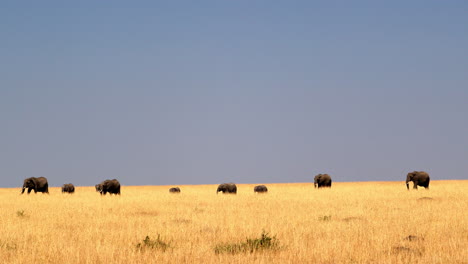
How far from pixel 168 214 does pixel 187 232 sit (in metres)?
7.10

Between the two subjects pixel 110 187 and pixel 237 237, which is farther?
pixel 110 187

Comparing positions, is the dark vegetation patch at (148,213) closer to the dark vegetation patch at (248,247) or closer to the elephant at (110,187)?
the dark vegetation patch at (248,247)

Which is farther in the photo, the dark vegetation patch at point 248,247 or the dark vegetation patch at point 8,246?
the dark vegetation patch at point 8,246

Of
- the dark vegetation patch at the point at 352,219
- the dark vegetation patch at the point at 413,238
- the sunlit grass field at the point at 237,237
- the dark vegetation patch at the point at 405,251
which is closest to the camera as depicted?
the sunlit grass field at the point at 237,237

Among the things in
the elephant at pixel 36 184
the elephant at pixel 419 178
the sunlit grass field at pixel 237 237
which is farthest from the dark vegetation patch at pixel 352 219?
the elephant at pixel 36 184

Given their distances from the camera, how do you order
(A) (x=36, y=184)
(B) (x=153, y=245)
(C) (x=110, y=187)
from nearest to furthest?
(B) (x=153, y=245) → (C) (x=110, y=187) → (A) (x=36, y=184)

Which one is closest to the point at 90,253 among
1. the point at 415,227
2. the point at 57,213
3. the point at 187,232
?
the point at 187,232

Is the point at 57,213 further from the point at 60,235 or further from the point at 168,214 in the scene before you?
the point at 60,235

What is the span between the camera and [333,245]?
13.1 meters

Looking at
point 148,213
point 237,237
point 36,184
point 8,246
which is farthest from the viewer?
point 36,184

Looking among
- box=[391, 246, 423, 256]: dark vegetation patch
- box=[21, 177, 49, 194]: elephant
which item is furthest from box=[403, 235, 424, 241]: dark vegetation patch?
box=[21, 177, 49, 194]: elephant

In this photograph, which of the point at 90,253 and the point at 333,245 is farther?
the point at 333,245

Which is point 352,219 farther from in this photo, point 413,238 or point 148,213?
point 148,213

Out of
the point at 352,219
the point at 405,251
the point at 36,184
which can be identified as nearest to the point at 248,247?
the point at 405,251
